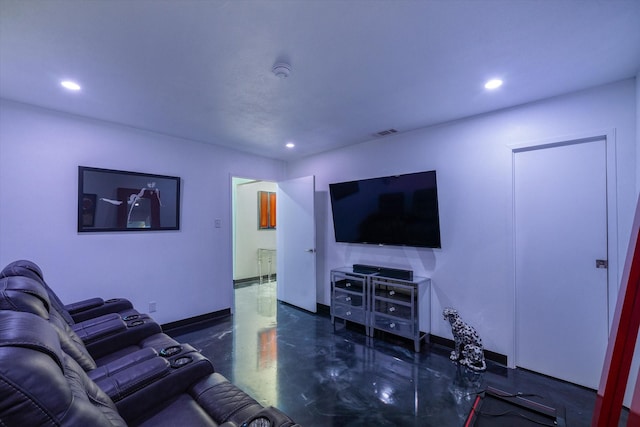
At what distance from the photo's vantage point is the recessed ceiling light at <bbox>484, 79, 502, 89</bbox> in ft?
7.24

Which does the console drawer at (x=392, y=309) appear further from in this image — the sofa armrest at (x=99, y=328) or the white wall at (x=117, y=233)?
the sofa armrest at (x=99, y=328)

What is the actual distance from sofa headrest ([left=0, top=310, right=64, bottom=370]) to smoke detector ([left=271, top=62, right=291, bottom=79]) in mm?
1856

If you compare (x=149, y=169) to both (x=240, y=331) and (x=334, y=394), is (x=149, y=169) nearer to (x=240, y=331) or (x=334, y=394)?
(x=240, y=331)

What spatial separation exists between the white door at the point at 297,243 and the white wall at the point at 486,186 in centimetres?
126

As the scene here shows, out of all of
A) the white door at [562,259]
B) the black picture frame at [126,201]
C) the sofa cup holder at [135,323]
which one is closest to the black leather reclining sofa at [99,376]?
the sofa cup holder at [135,323]

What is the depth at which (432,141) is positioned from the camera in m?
3.23

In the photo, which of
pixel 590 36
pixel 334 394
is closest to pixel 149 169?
pixel 334 394

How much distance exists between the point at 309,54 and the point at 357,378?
8.76 ft

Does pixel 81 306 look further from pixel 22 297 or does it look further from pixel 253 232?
pixel 253 232

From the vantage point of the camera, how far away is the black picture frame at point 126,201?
3004 mm

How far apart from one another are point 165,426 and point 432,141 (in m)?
3.35

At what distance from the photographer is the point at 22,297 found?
4.10 ft

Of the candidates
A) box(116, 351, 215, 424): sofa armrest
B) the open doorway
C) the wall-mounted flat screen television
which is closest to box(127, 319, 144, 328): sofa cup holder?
box(116, 351, 215, 424): sofa armrest

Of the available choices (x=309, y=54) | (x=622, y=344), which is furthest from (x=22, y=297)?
(x=622, y=344)
